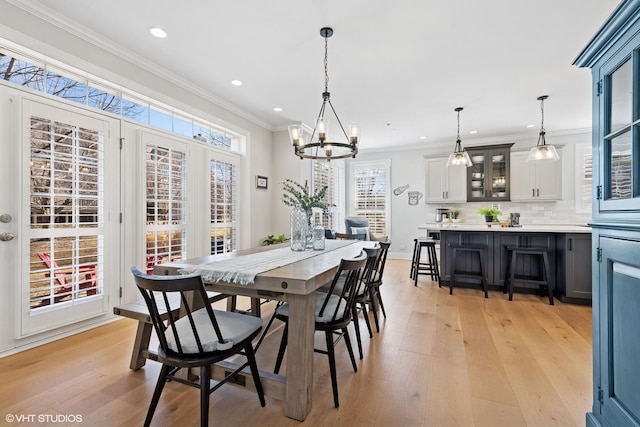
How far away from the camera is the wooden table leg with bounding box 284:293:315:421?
5.15ft

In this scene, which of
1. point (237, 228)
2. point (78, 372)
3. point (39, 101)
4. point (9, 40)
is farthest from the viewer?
point (237, 228)

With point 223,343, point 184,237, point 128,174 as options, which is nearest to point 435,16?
point 223,343

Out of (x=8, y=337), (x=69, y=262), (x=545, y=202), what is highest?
(x=545, y=202)

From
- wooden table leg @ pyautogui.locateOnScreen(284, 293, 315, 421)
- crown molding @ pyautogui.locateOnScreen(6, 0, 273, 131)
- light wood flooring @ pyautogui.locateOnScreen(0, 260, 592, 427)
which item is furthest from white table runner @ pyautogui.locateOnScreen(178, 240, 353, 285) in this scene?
crown molding @ pyautogui.locateOnScreen(6, 0, 273, 131)

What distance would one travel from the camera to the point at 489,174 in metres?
5.89

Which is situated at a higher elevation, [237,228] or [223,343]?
[237,228]

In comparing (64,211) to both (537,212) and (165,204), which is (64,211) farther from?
(537,212)

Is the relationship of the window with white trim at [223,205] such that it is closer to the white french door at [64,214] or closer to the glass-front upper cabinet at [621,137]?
the white french door at [64,214]

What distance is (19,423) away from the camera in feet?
5.08

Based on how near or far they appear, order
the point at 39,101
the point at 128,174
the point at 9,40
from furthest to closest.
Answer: the point at 128,174 < the point at 39,101 < the point at 9,40

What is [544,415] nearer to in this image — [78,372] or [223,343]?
[223,343]

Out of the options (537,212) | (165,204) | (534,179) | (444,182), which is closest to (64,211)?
(165,204)

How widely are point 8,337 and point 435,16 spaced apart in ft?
13.9

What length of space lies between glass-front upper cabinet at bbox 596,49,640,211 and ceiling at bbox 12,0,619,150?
145 centimetres
